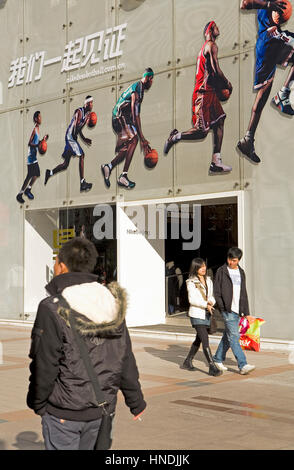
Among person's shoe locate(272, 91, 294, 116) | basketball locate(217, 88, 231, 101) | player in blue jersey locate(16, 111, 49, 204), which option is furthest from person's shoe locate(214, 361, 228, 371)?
player in blue jersey locate(16, 111, 49, 204)

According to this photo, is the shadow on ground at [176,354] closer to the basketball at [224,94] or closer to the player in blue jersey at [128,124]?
the player in blue jersey at [128,124]

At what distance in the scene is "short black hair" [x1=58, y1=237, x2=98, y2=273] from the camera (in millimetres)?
3857

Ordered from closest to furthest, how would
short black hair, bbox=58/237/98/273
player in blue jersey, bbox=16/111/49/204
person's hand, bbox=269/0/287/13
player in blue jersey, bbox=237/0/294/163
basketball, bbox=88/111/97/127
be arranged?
short black hair, bbox=58/237/98/273, player in blue jersey, bbox=237/0/294/163, person's hand, bbox=269/0/287/13, basketball, bbox=88/111/97/127, player in blue jersey, bbox=16/111/49/204

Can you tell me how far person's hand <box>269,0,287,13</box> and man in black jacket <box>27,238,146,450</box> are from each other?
37.1 ft

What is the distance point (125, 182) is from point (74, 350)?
13.1 metres

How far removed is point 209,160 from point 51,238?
657 centimetres

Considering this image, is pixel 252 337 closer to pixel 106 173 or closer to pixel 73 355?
pixel 73 355

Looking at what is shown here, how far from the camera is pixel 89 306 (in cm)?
377

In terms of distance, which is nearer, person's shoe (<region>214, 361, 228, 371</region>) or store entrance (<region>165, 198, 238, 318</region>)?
person's shoe (<region>214, 361, 228, 371</region>)

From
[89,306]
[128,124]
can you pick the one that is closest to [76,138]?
[128,124]

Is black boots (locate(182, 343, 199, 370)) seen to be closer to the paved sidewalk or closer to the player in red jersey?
the paved sidewalk

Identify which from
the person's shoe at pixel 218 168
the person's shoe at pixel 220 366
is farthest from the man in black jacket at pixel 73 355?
the person's shoe at pixel 218 168

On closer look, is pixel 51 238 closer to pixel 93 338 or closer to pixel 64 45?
pixel 64 45
